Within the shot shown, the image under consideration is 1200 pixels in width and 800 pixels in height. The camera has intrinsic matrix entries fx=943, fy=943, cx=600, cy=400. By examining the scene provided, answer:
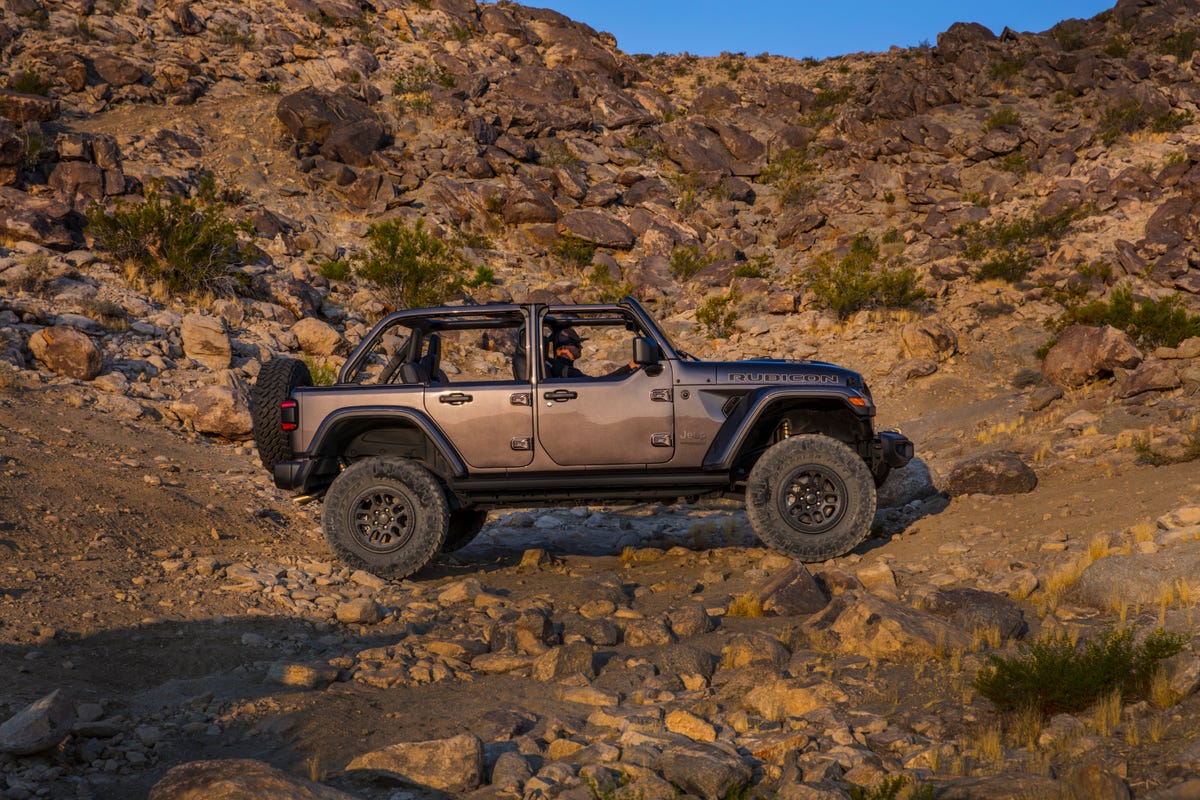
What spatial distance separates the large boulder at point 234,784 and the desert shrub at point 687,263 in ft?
82.9

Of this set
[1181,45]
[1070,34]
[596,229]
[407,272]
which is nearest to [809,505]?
[407,272]

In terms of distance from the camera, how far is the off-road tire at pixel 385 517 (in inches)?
321

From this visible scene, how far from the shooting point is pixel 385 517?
8289 mm

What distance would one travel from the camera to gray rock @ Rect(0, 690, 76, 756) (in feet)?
12.9

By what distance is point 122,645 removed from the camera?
228 inches

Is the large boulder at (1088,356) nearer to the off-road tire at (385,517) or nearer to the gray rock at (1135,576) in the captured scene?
the gray rock at (1135,576)

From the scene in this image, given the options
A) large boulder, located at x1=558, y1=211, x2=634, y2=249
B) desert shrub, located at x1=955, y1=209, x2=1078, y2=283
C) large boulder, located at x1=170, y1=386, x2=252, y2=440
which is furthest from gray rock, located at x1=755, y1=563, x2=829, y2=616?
large boulder, located at x1=558, y1=211, x2=634, y2=249

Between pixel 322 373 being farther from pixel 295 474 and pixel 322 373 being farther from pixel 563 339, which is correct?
pixel 295 474

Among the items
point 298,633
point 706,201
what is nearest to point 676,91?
point 706,201

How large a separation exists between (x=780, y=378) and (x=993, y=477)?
128 inches

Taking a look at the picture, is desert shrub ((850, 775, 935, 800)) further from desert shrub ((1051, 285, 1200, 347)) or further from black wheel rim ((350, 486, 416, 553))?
desert shrub ((1051, 285, 1200, 347))

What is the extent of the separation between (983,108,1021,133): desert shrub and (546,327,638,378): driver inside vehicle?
28.4m

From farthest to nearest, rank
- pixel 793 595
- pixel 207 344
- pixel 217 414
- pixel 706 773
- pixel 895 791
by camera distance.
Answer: pixel 207 344 → pixel 217 414 → pixel 793 595 → pixel 706 773 → pixel 895 791

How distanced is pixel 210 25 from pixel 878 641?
123 ft
